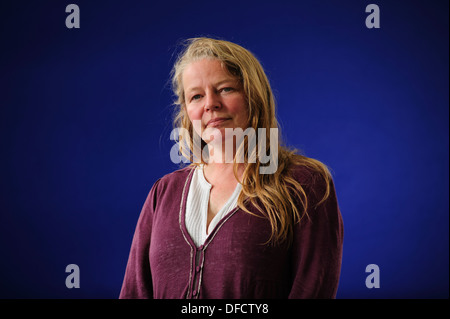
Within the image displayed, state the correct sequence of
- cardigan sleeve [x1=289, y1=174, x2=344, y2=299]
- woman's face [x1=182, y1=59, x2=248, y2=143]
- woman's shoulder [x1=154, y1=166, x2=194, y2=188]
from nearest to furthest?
cardigan sleeve [x1=289, y1=174, x2=344, y2=299]
woman's face [x1=182, y1=59, x2=248, y2=143]
woman's shoulder [x1=154, y1=166, x2=194, y2=188]

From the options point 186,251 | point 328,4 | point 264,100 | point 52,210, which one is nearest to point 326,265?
point 186,251

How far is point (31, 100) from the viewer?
255 centimetres

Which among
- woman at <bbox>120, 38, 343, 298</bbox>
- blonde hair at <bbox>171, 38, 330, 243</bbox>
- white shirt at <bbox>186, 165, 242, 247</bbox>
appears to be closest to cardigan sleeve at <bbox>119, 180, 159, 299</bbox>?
woman at <bbox>120, 38, 343, 298</bbox>

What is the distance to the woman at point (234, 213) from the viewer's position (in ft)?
2.86

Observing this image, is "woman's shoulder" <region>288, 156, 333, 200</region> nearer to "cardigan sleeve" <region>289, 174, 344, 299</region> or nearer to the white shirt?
"cardigan sleeve" <region>289, 174, 344, 299</region>

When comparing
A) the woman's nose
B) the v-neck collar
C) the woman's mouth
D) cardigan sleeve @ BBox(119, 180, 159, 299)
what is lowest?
cardigan sleeve @ BBox(119, 180, 159, 299)

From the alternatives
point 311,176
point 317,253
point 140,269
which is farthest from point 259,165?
point 140,269

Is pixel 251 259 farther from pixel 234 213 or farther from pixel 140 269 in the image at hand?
pixel 140 269

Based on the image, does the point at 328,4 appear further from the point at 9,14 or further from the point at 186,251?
the point at 186,251

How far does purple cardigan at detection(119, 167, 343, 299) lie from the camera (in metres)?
0.86

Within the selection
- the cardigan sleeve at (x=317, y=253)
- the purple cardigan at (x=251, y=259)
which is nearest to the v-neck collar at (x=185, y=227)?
the purple cardigan at (x=251, y=259)

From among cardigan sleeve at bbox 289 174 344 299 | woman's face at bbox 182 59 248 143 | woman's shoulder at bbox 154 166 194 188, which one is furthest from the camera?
woman's shoulder at bbox 154 166 194 188

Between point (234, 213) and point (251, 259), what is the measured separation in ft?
0.33

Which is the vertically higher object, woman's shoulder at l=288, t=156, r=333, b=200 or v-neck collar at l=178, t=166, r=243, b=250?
woman's shoulder at l=288, t=156, r=333, b=200
